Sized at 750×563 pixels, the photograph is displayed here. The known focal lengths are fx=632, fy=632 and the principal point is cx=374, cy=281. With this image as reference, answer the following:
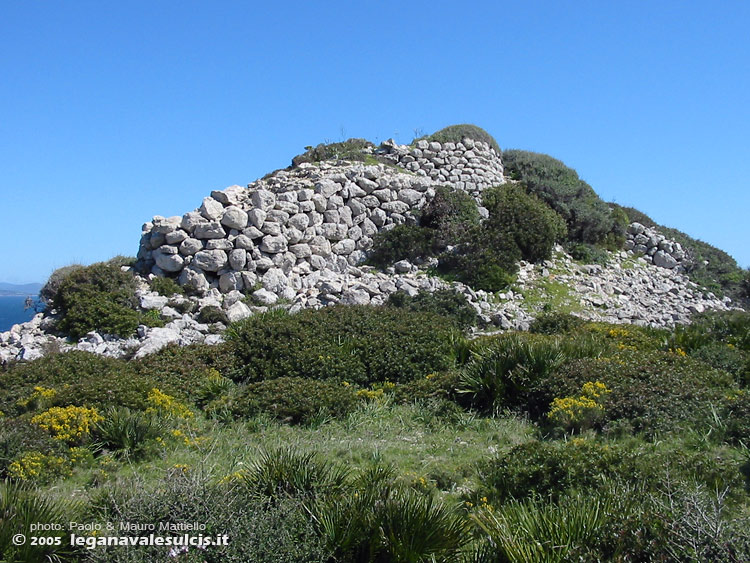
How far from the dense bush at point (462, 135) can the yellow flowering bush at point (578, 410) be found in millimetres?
19373

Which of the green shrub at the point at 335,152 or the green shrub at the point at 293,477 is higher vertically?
the green shrub at the point at 335,152

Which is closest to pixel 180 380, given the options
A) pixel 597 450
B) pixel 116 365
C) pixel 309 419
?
pixel 116 365

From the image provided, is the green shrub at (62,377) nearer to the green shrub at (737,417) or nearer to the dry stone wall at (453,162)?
the green shrub at (737,417)

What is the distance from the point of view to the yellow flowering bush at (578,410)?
8.71 metres

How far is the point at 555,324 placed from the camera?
50.3ft

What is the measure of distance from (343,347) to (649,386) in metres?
5.73

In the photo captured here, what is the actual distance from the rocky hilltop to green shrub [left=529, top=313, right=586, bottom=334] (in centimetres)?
107

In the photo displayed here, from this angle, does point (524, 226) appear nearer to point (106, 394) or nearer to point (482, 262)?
point (482, 262)

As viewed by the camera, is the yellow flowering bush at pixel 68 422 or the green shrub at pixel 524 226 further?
the green shrub at pixel 524 226

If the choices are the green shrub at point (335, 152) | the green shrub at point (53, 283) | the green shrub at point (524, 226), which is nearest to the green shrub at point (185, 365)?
the green shrub at point (53, 283)

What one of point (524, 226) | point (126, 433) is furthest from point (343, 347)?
point (524, 226)

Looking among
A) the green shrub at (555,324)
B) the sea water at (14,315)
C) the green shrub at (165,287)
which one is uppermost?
the green shrub at (165,287)

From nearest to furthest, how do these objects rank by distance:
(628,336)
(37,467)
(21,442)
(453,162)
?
(37,467), (21,442), (628,336), (453,162)

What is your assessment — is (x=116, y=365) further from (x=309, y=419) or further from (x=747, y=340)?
(x=747, y=340)
